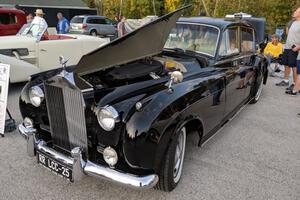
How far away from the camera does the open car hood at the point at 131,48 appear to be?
294cm

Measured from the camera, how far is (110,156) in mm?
2531

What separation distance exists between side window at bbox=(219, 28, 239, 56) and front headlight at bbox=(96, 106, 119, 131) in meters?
2.22

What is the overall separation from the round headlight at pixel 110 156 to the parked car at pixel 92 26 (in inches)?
709

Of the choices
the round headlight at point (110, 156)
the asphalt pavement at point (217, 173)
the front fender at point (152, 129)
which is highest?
the front fender at point (152, 129)

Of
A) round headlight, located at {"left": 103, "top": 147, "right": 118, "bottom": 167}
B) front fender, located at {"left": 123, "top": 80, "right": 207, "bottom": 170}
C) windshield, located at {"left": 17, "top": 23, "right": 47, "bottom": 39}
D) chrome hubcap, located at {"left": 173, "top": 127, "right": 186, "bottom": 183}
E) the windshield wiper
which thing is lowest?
chrome hubcap, located at {"left": 173, "top": 127, "right": 186, "bottom": 183}

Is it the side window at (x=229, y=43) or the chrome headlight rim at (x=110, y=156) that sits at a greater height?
the side window at (x=229, y=43)

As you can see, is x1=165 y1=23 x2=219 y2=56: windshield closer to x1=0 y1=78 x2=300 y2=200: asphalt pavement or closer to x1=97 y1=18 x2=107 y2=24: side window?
x1=0 y1=78 x2=300 y2=200: asphalt pavement

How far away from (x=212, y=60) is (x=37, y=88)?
226 centimetres

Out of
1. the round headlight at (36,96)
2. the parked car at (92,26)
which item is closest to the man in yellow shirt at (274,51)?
the round headlight at (36,96)

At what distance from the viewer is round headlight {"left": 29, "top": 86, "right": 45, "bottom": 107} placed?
311 centimetres

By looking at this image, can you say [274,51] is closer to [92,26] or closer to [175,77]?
[175,77]

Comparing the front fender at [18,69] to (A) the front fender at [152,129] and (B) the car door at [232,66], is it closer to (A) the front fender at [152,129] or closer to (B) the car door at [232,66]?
(B) the car door at [232,66]

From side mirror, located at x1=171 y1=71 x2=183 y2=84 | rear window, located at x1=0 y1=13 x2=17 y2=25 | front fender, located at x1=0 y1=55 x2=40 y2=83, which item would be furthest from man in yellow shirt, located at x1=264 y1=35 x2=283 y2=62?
rear window, located at x1=0 y1=13 x2=17 y2=25

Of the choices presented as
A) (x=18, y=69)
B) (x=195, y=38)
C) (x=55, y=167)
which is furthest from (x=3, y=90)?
(x=195, y=38)
